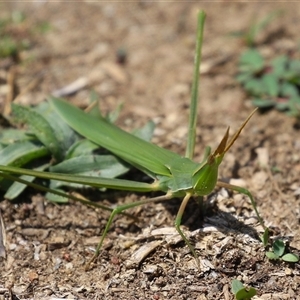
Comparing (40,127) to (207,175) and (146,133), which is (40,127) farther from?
(207,175)

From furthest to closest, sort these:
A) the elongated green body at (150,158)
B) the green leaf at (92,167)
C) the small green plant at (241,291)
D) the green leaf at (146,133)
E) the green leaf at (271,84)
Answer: the green leaf at (271,84), the green leaf at (146,133), the green leaf at (92,167), the elongated green body at (150,158), the small green plant at (241,291)

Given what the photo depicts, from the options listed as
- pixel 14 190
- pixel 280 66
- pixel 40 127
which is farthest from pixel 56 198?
pixel 280 66

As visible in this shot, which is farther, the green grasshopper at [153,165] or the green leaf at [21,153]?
the green leaf at [21,153]

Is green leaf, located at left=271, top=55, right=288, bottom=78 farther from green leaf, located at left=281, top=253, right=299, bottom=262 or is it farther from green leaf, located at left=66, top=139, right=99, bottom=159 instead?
green leaf, located at left=281, top=253, right=299, bottom=262

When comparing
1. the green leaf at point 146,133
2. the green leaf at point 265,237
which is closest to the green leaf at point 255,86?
the green leaf at point 146,133

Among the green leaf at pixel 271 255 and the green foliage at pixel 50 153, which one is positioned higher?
the green foliage at pixel 50 153

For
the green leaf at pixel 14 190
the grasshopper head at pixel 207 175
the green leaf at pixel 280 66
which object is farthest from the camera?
the green leaf at pixel 280 66

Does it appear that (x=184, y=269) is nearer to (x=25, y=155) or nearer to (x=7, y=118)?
(x=25, y=155)

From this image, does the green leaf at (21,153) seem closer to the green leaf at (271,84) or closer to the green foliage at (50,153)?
the green foliage at (50,153)
